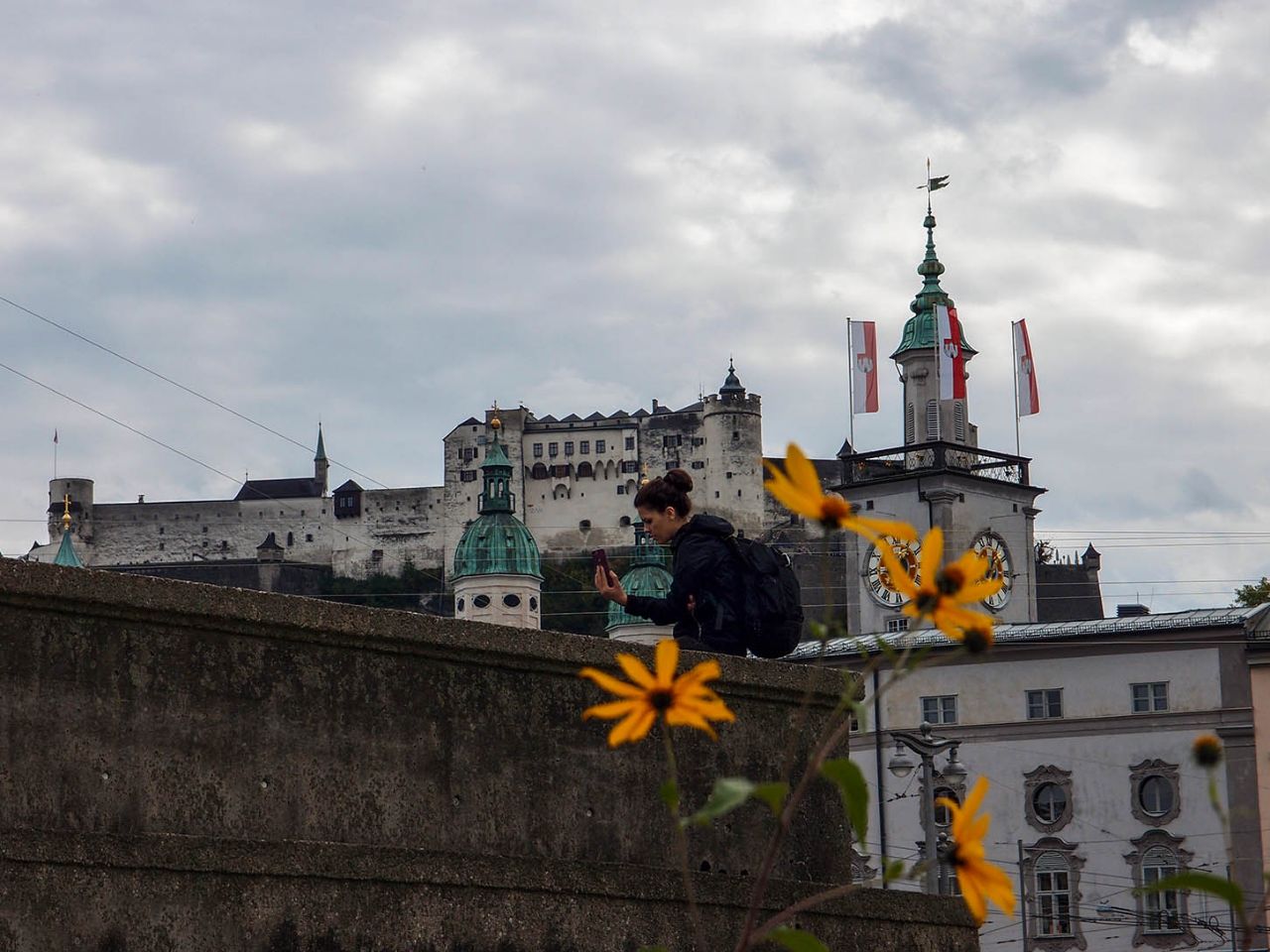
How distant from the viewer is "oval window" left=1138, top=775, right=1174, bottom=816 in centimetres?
5785

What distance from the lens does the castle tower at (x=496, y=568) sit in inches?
4114

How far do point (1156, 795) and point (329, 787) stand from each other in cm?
5353

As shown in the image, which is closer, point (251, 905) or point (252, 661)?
point (251, 905)

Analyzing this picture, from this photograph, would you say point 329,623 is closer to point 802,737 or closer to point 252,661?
point 252,661

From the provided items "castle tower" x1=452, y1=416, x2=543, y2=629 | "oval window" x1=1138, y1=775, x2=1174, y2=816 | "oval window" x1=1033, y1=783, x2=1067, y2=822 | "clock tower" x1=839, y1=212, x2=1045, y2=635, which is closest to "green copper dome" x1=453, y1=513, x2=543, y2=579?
"castle tower" x1=452, y1=416, x2=543, y2=629

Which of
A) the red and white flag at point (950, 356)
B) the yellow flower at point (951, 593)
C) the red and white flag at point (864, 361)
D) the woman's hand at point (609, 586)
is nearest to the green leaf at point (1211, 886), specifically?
the yellow flower at point (951, 593)

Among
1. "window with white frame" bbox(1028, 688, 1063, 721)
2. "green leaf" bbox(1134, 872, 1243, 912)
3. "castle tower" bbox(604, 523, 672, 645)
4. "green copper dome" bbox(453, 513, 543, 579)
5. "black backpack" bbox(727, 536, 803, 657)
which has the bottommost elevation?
"green leaf" bbox(1134, 872, 1243, 912)

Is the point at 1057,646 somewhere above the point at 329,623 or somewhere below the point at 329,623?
above

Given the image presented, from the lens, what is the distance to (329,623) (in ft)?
24.1

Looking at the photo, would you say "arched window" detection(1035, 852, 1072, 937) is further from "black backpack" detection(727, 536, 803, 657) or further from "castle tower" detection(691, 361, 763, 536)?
"castle tower" detection(691, 361, 763, 536)

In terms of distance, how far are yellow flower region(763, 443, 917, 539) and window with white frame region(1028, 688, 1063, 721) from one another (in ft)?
193

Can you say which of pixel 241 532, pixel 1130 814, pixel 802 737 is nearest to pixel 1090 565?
pixel 241 532

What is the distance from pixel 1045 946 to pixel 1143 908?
2673mm

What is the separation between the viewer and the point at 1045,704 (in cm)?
6109
